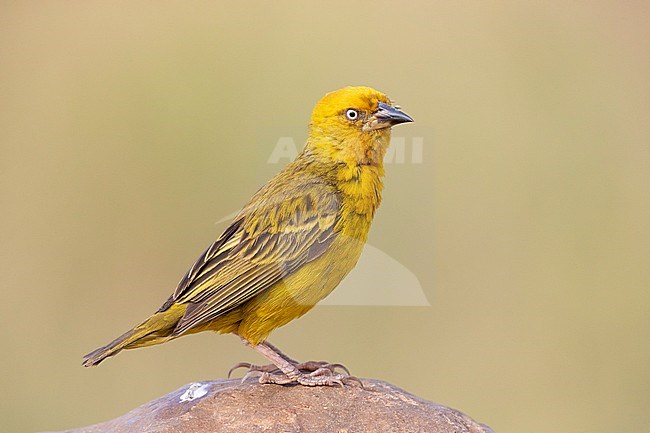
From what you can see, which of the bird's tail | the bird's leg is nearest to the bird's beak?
the bird's leg

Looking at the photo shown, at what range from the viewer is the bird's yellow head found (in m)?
6.10

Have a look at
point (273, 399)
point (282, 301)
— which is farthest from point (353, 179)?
point (273, 399)

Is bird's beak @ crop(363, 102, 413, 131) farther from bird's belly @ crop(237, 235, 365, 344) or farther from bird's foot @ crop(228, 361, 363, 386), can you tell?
bird's foot @ crop(228, 361, 363, 386)

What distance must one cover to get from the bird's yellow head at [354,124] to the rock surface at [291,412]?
4.77 feet

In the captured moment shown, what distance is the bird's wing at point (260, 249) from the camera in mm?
5781

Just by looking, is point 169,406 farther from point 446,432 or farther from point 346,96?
point 346,96

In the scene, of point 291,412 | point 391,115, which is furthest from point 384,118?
point 291,412

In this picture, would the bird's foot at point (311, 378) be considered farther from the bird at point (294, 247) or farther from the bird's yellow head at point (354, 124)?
the bird's yellow head at point (354, 124)

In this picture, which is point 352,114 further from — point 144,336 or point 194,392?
point 194,392

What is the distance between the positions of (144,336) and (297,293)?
922mm

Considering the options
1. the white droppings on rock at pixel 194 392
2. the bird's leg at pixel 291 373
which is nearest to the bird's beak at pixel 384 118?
the bird's leg at pixel 291 373

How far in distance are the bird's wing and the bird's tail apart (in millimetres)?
120

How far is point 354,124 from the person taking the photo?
615 centimetres

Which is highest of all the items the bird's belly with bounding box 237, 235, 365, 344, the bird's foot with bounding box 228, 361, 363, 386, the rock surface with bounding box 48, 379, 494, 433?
the bird's belly with bounding box 237, 235, 365, 344
